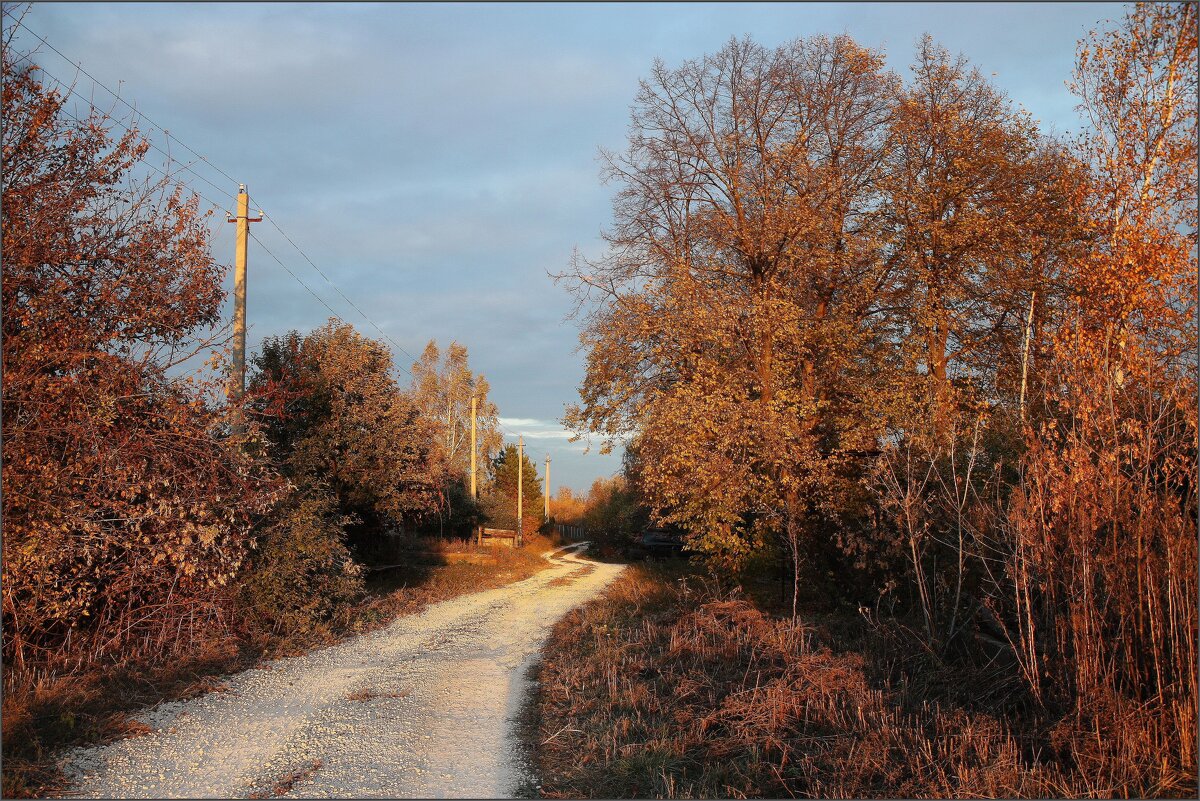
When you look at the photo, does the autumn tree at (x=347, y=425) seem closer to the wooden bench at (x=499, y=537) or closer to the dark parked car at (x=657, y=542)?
the wooden bench at (x=499, y=537)

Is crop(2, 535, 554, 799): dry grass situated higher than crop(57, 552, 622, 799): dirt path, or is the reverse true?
crop(2, 535, 554, 799): dry grass

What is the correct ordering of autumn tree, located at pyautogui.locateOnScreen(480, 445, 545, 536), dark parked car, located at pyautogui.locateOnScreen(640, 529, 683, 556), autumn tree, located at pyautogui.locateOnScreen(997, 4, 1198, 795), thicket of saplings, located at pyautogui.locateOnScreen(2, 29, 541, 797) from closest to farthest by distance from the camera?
autumn tree, located at pyautogui.locateOnScreen(997, 4, 1198, 795) < thicket of saplings, located at pyautogui.locateOnScreen(2, 29, 541, 797) < dark parked car, located at pyautogui.locateOnScreen(640, 529, 683, 556) < autumn tree, located at pyautogui.locateOnScreen(480, 445, 545, 536)

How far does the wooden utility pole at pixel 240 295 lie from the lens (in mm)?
12078

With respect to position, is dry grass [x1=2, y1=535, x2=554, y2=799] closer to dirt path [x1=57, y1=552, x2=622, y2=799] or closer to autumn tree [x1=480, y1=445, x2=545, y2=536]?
dirt path [x1=57, y1=552, x2=622, y2=799]

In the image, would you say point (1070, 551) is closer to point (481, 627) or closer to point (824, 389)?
point (481, 627)

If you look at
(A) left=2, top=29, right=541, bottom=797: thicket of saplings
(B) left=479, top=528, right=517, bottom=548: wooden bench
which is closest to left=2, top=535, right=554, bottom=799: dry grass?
(A) left=2, top=29, right=541, bottom=797: thicket of saplings

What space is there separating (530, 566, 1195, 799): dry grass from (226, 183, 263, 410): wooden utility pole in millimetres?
6612

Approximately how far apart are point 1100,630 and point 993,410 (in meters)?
8.69

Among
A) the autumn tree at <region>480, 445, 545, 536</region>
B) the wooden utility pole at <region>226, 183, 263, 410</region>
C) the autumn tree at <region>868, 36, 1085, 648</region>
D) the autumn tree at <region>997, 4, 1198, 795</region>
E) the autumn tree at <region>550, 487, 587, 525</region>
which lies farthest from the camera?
the autumn tree at <region>550, 487, 587, 525</region>

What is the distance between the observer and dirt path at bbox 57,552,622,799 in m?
5.73

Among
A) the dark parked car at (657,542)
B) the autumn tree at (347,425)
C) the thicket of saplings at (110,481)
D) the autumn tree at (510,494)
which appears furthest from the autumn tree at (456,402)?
the thicket of saplings at (110,481)

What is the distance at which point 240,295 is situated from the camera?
1285 cm

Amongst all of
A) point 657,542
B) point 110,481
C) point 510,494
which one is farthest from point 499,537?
point 110,481

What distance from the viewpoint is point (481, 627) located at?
539 inches
